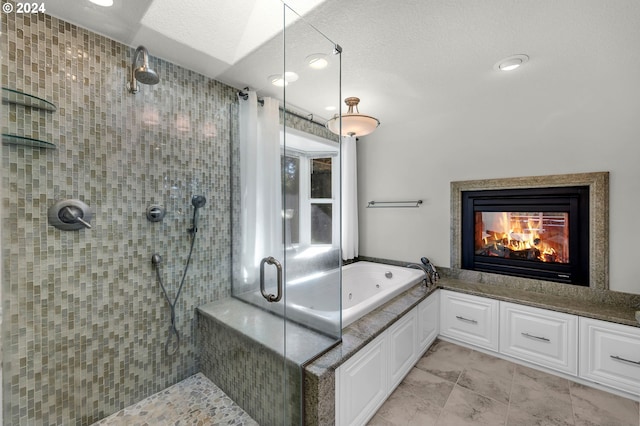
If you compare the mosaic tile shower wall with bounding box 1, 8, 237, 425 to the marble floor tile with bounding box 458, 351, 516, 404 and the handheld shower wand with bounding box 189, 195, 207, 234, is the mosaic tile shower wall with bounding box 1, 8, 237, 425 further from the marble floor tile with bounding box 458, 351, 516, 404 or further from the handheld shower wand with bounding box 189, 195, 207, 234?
the marble floor tile with bounding box 458, 351, 516, 404

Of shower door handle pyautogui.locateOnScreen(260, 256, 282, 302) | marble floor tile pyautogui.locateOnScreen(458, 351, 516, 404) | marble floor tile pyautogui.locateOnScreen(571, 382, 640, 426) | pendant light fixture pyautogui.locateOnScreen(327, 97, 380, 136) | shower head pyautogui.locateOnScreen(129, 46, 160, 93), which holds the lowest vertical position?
marble floor tile pyautogui.locateOnScreen(571, 382, 640, 426)

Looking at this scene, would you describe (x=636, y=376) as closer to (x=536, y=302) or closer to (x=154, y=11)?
(x=536, y=302)

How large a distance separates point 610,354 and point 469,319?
0.94 m

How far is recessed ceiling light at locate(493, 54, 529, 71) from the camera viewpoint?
1764 millimetres

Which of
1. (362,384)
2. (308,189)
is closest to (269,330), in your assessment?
(362,384)

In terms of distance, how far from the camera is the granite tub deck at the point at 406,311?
1.35 m

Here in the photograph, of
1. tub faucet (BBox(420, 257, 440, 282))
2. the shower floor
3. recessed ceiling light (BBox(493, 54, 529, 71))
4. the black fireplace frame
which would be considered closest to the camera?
the shower floor

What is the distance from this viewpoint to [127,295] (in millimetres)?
1746

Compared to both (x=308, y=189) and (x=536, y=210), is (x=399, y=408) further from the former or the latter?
(x=536, y=210)

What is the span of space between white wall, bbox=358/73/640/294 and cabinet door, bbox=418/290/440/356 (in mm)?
590

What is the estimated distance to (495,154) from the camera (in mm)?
2730

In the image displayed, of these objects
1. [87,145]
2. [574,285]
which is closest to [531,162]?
[574,285]

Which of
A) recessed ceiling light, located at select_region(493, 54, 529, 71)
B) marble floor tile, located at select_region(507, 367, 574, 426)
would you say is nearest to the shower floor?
marble floor tile, located at select_region(507, 367, 574, 426)

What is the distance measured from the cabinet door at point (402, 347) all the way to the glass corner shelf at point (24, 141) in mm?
2403
